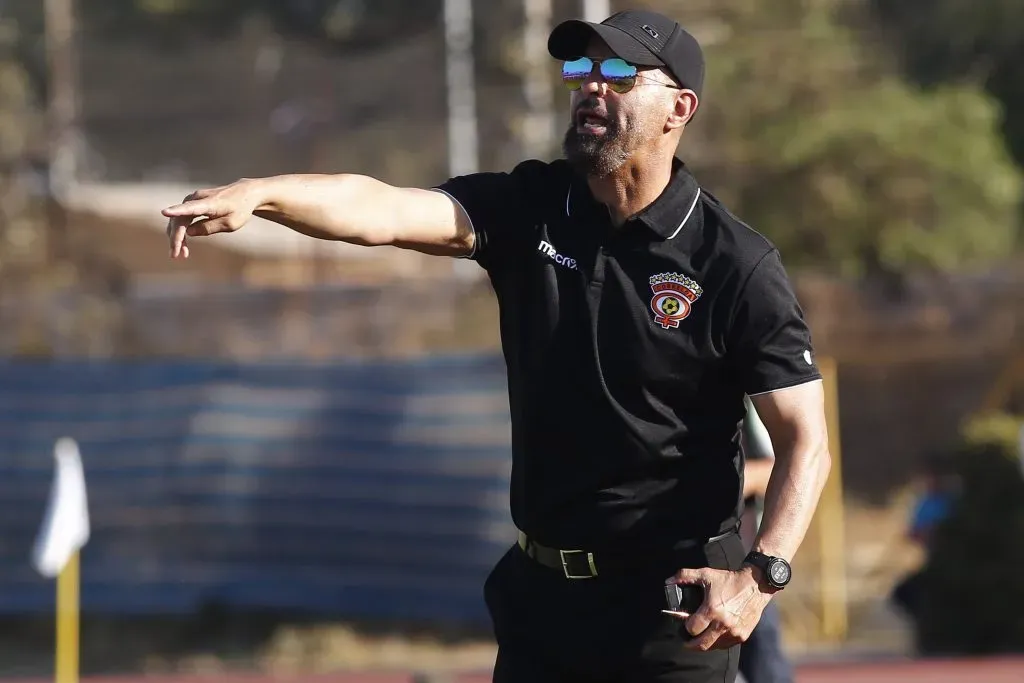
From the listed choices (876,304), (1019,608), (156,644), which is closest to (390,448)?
(156,644)

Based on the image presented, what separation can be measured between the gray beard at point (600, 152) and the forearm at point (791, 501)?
0.71 metres

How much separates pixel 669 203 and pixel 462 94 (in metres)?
22.1

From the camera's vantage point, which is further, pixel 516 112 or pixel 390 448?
pixel 516 112

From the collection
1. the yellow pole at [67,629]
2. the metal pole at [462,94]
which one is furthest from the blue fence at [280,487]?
the metal pole at [462,94]

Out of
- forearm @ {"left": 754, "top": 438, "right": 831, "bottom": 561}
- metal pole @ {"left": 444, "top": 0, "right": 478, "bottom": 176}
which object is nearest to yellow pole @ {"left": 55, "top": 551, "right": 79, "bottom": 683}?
forearm @ {"left": 754, "top": 438, "right": 831, "bottom": 561}

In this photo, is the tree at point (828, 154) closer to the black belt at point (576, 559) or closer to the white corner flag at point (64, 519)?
the white corner flag at point (64, 519)

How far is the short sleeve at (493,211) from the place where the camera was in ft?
11.8

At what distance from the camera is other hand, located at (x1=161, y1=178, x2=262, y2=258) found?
3.06m

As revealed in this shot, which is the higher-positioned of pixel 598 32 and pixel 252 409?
pixel 598 32

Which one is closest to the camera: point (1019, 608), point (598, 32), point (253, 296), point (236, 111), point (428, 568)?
point (598, 32)

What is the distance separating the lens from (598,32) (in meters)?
3.43

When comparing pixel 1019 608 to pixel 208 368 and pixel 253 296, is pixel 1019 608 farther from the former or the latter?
pixel 253 296

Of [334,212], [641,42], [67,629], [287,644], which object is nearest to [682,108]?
[641,42]

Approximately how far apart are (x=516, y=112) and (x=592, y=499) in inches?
749
